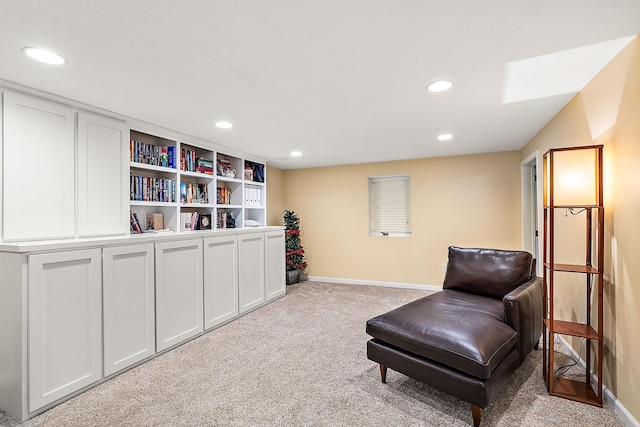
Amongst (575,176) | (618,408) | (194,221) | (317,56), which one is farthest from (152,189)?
(618,408)

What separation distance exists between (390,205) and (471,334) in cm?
364

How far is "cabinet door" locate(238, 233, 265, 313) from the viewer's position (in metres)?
3.88

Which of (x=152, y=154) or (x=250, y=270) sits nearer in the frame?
(x=152, y=154)

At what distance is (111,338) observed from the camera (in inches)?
93.7

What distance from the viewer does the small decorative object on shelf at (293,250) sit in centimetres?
557

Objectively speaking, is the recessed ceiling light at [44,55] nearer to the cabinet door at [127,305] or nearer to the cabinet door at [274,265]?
the cabinet door at [127,305]

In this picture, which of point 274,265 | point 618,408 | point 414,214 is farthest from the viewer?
point 414,214

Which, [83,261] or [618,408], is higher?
[83,261]

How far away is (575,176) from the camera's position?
203 centimetres

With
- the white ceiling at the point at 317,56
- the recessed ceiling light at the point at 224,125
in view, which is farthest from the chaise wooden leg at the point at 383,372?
the recessed ceiling light at the point at 224,125

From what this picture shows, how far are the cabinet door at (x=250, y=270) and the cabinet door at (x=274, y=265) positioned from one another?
13cm

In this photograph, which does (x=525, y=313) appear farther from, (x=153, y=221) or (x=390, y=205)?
(x=153, y=221)

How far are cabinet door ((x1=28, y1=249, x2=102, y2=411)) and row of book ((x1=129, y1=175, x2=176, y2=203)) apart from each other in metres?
0.88

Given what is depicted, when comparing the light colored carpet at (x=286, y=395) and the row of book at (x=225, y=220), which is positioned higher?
the row of book at (x=225, y=220)
